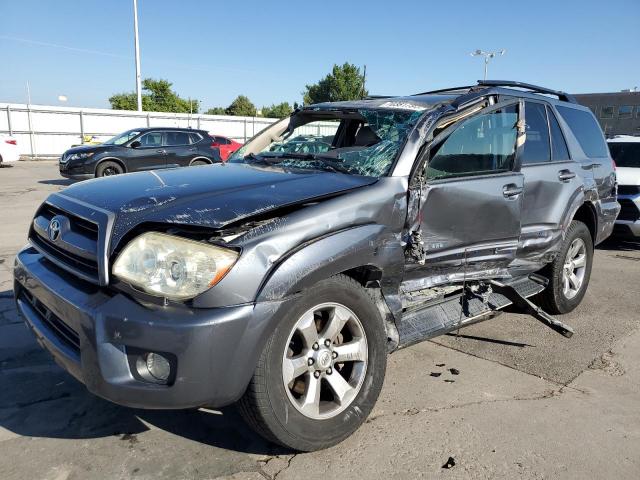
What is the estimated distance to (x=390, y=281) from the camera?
2928 mm

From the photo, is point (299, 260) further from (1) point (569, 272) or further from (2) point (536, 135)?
(1) point (569, 272)

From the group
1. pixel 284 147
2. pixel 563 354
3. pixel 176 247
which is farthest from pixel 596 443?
pixel 284 147

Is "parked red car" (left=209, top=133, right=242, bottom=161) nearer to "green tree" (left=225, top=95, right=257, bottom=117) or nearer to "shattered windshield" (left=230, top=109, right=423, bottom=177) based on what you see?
"shattered windshield" (left=230, top=109, right=423, bottom=177)

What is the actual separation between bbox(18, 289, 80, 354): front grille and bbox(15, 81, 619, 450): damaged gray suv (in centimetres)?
1

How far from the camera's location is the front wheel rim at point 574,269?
468cm

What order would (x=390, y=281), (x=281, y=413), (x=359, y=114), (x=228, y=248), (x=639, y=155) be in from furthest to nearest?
1. (x=639, y=155)
2. (x=359, y=114)
3. (x=390, y=281)
4. (x=281, y=413)
5. (x=228, y=248)

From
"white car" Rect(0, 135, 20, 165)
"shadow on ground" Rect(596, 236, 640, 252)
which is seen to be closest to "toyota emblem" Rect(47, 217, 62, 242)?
"shadow on ground" Rect(596, 236, 640, 252)

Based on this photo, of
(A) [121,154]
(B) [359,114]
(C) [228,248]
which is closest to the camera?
(C) [228,248]

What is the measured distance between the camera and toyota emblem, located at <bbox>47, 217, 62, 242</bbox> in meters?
2.68

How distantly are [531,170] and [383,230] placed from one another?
1.80m

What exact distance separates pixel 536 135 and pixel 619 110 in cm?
6020

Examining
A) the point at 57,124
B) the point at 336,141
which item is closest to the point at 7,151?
the point at 57,124

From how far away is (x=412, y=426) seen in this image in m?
2.85

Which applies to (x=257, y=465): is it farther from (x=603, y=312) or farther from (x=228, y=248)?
(x=603, y=312)
